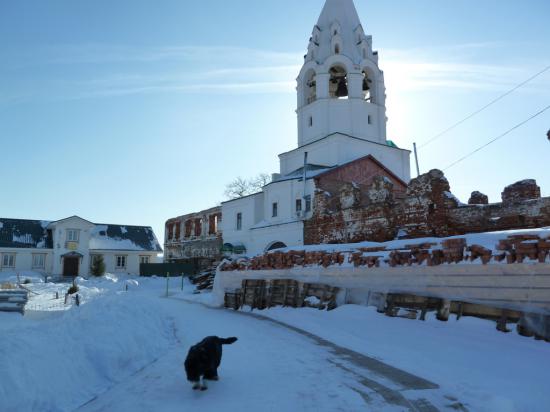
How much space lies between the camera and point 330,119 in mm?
31266

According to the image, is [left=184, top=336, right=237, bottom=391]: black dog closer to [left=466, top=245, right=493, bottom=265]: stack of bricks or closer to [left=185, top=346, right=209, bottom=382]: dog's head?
[left=185, top=346, right=209, bottom=382]: dog's head

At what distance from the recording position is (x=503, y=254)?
7844mm

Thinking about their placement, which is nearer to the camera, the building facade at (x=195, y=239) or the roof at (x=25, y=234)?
the building facade at (x=195, y=239)

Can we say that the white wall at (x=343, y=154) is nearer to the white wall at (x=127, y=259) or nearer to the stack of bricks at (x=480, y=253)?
the white wall at (x=127, y=259)

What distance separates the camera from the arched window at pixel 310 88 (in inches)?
1284

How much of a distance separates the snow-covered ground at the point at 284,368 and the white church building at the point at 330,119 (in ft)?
65.9

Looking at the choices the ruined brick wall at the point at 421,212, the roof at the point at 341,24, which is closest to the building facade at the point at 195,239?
the roof at the point at 341,24

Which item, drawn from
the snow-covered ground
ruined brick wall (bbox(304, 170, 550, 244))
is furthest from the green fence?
the snow-covered ground

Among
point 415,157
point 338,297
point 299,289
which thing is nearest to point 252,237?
point 415,157

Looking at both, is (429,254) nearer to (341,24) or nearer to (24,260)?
(341,24)

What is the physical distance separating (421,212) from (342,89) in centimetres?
1928

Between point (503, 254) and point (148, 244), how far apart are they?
4536 centimetres

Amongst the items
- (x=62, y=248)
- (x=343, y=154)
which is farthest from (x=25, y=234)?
(x=343, y=154)

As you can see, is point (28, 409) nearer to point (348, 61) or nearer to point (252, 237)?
point (252, 237)
